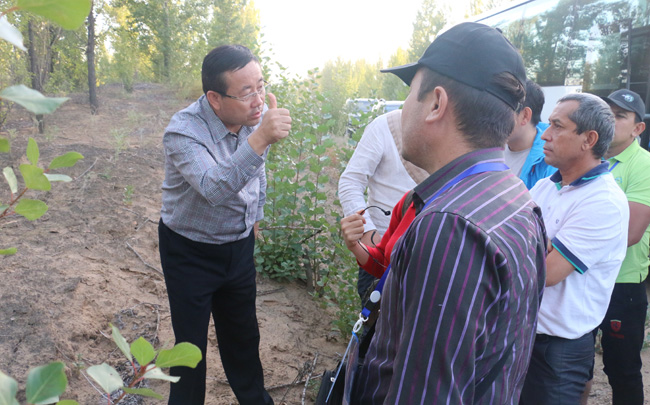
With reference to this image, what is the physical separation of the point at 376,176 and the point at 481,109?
161 centimetres

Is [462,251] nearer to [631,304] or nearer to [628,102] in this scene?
[631,304]

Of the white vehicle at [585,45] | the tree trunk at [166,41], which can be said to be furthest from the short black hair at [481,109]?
the tree trunk at [166,41]

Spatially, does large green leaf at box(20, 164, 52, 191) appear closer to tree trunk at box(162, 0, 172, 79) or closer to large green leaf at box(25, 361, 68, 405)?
large green leaf at box(25, 361, 68, 405)

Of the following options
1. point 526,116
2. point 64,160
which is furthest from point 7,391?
point 526,116

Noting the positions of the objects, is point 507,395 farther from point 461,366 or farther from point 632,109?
point 632,109

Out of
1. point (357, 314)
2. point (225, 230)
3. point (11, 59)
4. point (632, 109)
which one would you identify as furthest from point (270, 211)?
point (11, 59)

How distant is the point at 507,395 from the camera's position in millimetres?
1058

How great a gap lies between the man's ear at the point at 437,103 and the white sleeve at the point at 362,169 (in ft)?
4.70

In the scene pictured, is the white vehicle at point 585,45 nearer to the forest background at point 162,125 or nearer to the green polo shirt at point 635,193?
the forest background at point 162,125

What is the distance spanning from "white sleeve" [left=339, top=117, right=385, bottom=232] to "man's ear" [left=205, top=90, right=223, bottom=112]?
0.79 metres

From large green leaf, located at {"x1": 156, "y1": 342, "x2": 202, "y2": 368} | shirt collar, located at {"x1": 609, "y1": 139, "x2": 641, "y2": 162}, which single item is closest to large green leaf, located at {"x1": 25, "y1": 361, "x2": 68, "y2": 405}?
large green leaf, located at {"x1": 156, "y1": 342, "x2": 202, "y2": 368}

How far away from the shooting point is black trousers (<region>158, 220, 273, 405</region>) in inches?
90.5

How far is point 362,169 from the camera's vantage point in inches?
103

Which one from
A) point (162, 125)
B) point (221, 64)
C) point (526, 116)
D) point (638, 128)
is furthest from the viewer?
point (162, 125)
